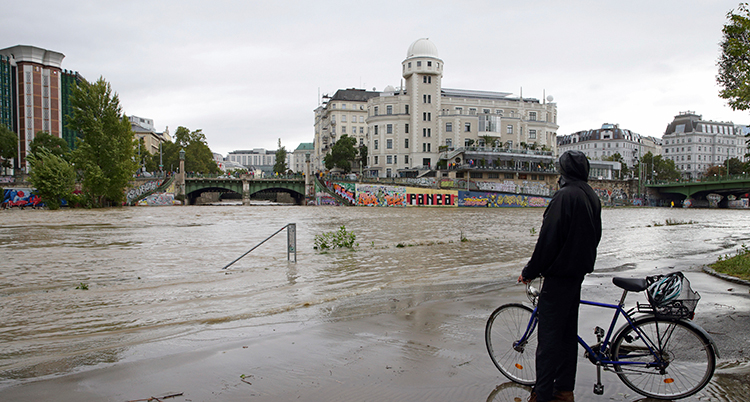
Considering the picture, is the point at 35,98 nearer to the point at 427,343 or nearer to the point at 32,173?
the point at 32,173

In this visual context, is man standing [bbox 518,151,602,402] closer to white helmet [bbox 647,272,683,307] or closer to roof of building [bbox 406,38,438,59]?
white helmet [bbox 647,272,683,307]

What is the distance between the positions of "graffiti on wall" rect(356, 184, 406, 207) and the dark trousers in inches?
2545

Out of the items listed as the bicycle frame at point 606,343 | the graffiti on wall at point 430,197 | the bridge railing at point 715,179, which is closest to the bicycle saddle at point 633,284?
the bicycle frame at point 606,343

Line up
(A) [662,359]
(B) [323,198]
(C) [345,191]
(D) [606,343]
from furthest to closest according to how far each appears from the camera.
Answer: (B) [323,198], (C) [345,191], (D) [606,343], (A) [662,359]

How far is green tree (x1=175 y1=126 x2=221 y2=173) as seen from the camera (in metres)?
89.5

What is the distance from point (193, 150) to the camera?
91.6 meters

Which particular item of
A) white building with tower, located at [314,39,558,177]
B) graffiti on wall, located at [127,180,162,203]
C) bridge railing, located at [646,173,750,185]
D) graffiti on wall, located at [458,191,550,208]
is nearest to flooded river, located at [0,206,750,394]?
graffiti on wall, located at [127,180,162,203]

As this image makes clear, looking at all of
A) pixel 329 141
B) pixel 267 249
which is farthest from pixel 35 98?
pixel 267 249

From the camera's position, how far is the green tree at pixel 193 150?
294 ft

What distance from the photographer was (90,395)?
4293mm

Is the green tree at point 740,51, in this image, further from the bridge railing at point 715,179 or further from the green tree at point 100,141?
the green tree at point 100,141

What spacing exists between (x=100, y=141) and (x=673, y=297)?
6244cm

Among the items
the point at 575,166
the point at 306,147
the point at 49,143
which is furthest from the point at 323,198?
the point at 306,147

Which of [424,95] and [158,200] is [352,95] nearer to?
[424,95]
